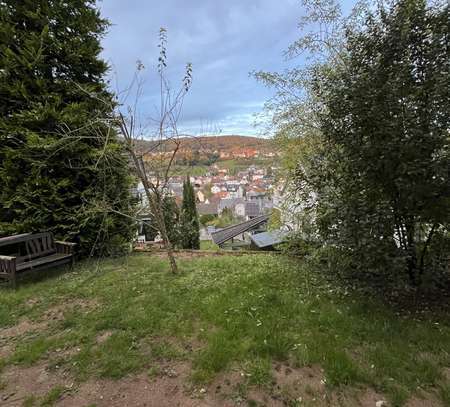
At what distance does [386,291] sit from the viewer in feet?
10.1

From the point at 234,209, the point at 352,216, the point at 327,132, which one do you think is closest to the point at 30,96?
the point at 327,132

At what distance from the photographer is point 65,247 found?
15.3 feet

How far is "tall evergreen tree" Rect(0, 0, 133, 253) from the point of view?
446cm

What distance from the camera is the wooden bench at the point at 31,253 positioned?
148 inches

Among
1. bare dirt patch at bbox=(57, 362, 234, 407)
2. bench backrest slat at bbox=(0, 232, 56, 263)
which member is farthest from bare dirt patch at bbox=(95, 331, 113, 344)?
bench backrest slat at bbox=(0, 232, 56, 263)

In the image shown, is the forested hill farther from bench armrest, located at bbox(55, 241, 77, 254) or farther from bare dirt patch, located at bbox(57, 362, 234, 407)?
bare dirt patch, located at bbox(57, 362, 234, 407)

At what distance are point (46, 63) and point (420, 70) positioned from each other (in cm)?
576

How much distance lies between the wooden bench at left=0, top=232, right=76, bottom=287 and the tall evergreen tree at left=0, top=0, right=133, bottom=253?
0.32 metres

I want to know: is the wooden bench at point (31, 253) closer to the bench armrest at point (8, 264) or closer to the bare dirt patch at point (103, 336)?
the bench armrest at point (8, 264)

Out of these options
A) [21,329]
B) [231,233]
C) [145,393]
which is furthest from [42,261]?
[231,233]

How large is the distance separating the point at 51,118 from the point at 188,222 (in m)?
7.51

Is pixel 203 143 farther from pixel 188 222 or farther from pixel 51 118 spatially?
pixel 188 222

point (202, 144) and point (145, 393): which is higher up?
point (202, 144)

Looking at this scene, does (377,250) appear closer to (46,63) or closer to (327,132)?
(327,132)
